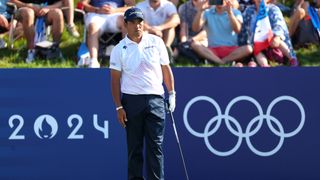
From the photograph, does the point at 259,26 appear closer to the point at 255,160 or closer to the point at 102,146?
the point at 255,160

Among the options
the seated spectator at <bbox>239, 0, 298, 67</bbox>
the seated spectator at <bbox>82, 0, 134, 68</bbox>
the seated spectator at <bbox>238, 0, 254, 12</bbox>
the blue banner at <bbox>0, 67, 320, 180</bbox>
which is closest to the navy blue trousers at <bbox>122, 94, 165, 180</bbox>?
the blue banner at <bbox>0, 67, 320, 180</bbox>

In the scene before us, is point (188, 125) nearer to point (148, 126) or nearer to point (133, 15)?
point (148, 126)

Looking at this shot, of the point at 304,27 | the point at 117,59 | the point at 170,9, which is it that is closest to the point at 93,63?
the point at 170,9

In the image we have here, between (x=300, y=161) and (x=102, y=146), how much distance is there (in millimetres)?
2300

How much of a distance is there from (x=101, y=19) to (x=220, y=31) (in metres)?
1.77

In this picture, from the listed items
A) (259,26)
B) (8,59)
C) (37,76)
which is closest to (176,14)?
(259,26)

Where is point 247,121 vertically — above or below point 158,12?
below

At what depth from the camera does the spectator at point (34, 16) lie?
424 inches

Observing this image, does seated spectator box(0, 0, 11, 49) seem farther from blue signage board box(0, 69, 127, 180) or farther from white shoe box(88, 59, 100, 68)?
blue signage board box(0, 69, 127, 180)

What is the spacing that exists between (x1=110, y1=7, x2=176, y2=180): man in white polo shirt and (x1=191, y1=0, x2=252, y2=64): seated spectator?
11.1 feet

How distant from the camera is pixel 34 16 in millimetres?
10938

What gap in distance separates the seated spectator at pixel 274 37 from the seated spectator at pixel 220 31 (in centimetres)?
13

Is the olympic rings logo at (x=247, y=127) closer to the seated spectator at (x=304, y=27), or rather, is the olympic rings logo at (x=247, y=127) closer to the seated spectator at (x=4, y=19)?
the seated spectator at (x=304, y=27)

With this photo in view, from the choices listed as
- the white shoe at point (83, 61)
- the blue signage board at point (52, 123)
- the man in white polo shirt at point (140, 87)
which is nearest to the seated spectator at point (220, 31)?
the white shoe at point (83, 61)
